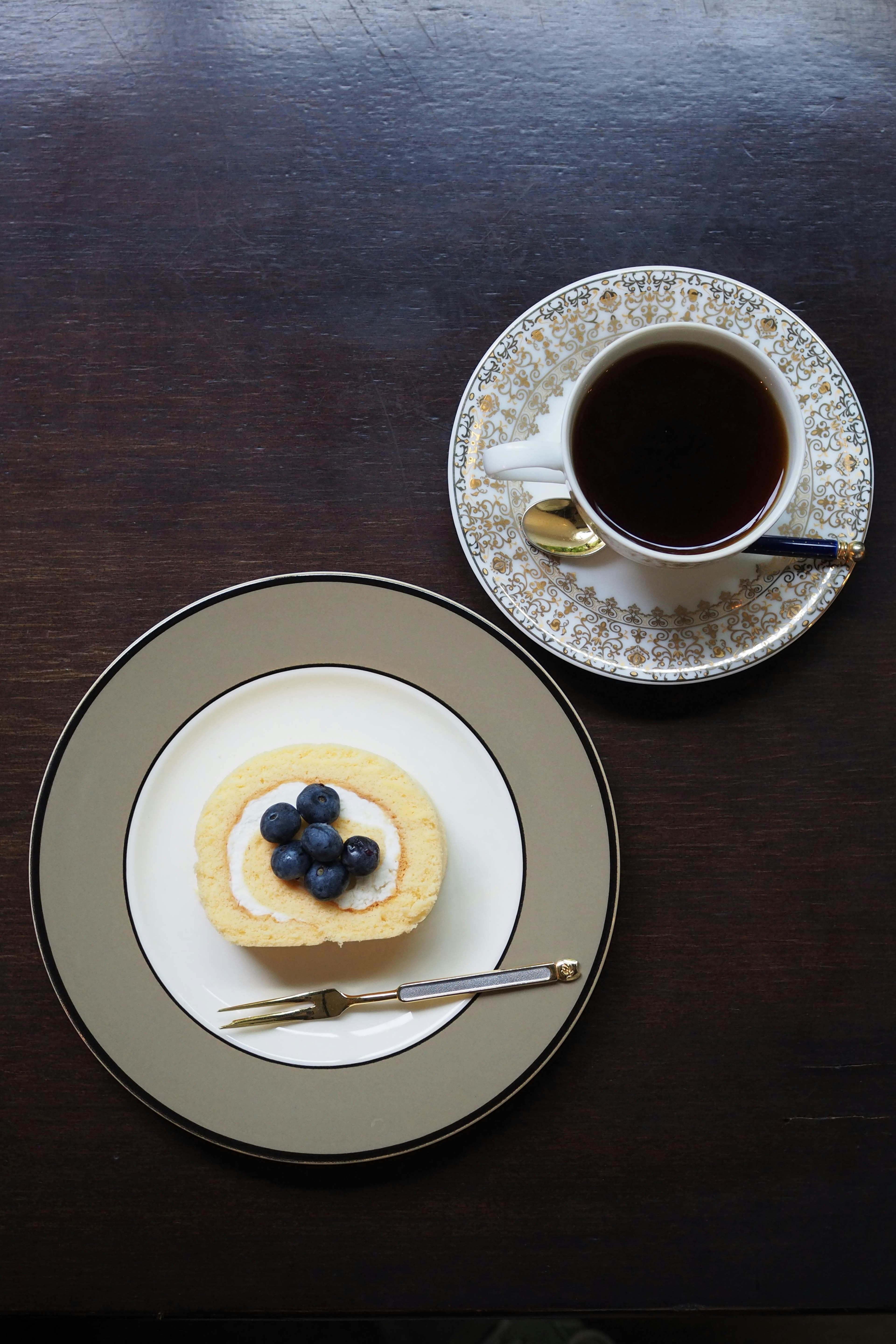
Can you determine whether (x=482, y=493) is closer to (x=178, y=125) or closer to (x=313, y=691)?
(x=313, y=691)

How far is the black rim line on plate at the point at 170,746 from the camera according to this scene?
982 mm

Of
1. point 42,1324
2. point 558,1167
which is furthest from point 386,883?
point 42,1324

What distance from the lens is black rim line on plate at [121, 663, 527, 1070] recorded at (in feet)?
3.22

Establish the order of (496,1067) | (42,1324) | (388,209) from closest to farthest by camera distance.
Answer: (496,1067) < (388,209) < (42,1324)

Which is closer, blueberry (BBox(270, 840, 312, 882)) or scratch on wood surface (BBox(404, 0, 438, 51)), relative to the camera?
blueberry (BBox(270, 840, 312, 882))

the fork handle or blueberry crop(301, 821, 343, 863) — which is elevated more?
blueberry crop(301, 821, 343, 863)

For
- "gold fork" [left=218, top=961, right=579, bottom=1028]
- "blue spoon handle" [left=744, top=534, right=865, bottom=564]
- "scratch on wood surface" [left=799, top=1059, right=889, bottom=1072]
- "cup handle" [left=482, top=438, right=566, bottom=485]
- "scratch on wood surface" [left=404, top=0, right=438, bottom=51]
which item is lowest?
"scratch on wood surface" [left=799, top=1059, right=889, bottom=1072]

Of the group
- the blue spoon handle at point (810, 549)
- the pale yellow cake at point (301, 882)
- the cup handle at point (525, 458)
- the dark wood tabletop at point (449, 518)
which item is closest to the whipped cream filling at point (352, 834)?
the pale yellow cake at point (301, 882)

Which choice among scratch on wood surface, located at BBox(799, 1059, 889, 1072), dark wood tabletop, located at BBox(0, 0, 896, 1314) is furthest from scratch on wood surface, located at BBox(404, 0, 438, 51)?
scratch on wood surface, located at BBox(799, 1059, 889, 1072)

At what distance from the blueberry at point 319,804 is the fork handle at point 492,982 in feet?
0.65

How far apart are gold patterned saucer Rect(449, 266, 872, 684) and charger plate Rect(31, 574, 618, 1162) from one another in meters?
0.08

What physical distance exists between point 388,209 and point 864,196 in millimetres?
540

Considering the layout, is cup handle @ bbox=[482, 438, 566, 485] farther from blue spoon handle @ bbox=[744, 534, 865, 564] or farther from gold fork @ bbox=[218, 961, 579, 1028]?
gold fork @ bbox=[218, 961, 579, 1028]

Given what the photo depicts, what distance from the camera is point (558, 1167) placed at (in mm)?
1031
